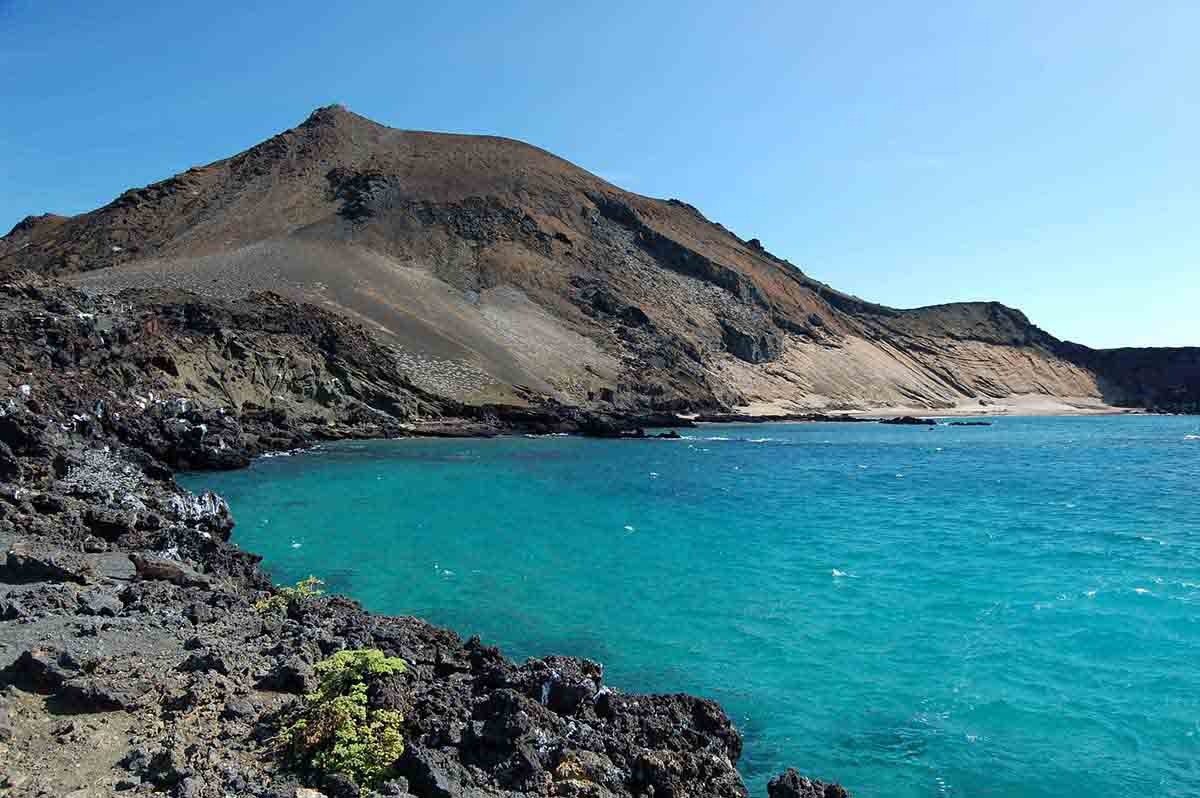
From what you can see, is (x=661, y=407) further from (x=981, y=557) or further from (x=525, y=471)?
(x=981, y=557)

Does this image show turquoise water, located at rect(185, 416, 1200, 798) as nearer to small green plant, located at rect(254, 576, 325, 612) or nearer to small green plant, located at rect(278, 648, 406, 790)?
small green plant, located at rect(254, 576, 325, 612)

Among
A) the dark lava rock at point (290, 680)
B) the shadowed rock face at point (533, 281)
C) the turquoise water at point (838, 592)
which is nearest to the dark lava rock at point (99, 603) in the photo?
the dark lava rock at point (290, 680)

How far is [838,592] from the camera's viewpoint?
1839 cm

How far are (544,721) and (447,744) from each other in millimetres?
1075

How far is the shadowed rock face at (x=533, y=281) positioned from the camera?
7631 cm

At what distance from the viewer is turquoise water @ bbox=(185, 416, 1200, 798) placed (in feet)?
35.9

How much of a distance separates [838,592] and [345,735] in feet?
44.4

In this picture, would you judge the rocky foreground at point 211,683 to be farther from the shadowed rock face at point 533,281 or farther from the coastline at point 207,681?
the shadowed rock face at point 533,281

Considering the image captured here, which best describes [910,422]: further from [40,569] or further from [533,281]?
[40,569]

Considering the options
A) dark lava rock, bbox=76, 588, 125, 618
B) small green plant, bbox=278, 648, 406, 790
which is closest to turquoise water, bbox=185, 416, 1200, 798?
small green plant, bbox=278, 648, 406, 790

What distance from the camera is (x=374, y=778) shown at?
286 inches

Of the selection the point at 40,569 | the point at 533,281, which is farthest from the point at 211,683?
the point at 533,281

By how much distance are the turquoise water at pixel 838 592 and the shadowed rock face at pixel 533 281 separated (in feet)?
122

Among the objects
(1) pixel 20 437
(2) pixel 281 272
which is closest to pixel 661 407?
(2) pixel 281 272
